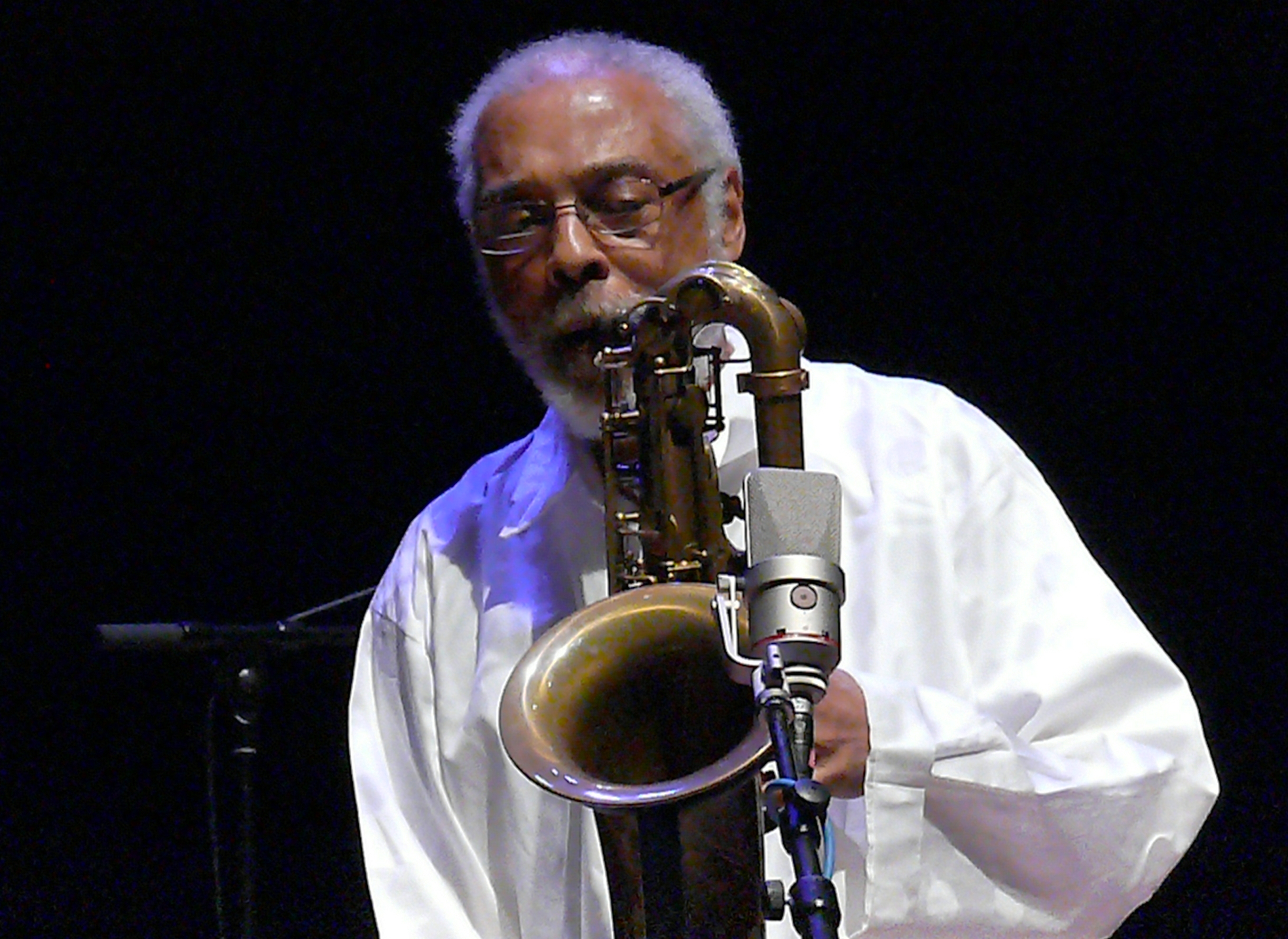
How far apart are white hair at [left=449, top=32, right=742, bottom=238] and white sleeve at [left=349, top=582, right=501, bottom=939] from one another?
0.72 metres

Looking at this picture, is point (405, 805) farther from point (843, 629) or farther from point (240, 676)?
point (843, 629)

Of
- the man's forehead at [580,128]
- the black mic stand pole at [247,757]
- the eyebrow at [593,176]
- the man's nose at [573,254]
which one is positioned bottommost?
the black mic stand pole at [247,757]

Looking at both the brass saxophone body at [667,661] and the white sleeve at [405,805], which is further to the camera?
the white sleeve at [405,805]

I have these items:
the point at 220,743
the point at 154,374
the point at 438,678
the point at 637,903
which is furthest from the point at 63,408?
the point at 637,903

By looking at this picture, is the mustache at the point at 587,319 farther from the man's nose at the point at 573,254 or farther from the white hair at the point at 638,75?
the white hair at the point at 638,75

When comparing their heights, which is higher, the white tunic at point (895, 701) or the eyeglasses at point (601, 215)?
the eyeglasses at point (601, 215)

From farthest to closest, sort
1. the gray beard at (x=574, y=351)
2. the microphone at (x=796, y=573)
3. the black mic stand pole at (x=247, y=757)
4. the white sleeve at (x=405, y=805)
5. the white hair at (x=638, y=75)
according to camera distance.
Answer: the black mic stand pole at (x=247, y=757) < the white hair at (x=638, y=75) < the gray beard at (x=574, y=351) < the white sleeve at (x=405, y=805) < the microphone at (x=796, y=573)

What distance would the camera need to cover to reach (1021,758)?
5.54 feet

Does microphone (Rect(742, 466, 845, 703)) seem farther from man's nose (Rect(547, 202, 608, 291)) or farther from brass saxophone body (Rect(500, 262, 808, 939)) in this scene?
man's nose (Rect(547, 202, 608, 291))

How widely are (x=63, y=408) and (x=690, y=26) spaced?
5.28 feet

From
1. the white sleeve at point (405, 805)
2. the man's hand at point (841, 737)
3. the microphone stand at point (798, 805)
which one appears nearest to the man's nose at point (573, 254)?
the white sleeve at point (405, 805)

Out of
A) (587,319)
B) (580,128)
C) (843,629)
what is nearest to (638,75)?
(580,128)

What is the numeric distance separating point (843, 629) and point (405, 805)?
2.32ft

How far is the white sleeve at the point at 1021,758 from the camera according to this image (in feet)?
5.39
